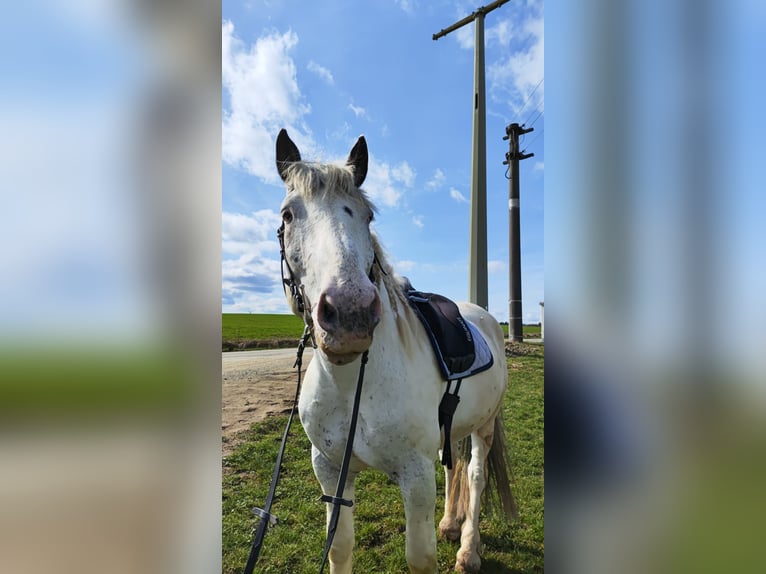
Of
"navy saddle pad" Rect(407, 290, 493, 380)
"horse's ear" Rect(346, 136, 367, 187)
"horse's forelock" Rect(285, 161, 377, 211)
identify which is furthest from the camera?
"navy saddle pad" Rect(407, 290, 493, 380)

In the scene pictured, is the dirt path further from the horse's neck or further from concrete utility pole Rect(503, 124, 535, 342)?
concrete utility pole Rect(503, 124, 535, 342)

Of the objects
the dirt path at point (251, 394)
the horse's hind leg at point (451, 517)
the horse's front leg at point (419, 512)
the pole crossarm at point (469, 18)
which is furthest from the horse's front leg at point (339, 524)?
the pole crossarm at point (469, 18)

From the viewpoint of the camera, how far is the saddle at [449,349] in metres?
2.35

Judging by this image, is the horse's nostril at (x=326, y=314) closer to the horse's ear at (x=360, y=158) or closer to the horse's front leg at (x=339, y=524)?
the horse's ear at (x=360, y=158)

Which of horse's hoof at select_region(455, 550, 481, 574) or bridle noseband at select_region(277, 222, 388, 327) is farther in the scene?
horse's hoof at select_region(455, 550, 481, 574)

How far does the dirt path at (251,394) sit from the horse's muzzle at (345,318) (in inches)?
181

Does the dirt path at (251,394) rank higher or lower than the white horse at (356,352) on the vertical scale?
lower

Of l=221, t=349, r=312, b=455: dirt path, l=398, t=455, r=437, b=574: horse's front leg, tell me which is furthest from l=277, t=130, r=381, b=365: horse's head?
l=221, t=349, r=312, b=455: dirt path

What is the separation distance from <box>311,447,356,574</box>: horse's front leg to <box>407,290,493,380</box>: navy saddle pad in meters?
0.88

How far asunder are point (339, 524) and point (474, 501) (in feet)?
5.20

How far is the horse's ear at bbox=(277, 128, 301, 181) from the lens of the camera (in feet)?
6.68

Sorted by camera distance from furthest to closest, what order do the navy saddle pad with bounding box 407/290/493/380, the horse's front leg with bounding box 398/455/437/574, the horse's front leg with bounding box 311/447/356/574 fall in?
the navy saddle pad with bounding box 407/290/493/380, the horse's front leg with bounding box 311/447/356/574, the horse's front leg with bounding box 398/455/437/574
